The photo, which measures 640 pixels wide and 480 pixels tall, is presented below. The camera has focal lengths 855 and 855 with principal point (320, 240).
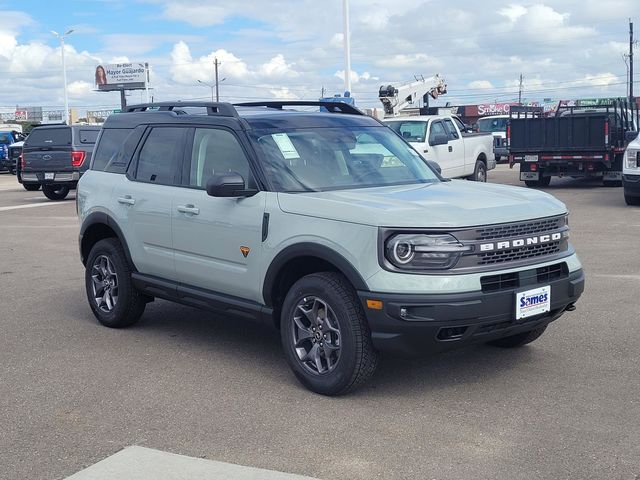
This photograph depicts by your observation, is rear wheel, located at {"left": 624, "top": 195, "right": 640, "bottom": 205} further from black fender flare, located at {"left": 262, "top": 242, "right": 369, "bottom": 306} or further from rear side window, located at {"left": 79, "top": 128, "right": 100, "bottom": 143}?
rear side window, located at {"left": 79, "top": 128, "right": 100, "bottom": 143}

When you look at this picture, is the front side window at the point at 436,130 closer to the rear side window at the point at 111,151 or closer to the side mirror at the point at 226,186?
the rear side window at the point at 111,151

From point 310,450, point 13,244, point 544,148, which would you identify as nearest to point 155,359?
point 310,450

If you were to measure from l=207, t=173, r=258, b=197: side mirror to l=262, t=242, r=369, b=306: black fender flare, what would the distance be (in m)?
0.55

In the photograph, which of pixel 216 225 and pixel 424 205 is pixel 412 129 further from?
pixel 424 205

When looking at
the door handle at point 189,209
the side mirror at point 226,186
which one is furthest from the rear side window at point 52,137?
the side mirror at point 226,186

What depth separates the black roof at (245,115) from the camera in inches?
247

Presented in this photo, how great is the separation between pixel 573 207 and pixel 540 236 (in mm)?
11672

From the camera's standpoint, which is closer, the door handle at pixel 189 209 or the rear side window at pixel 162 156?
the door handle at pixel 189 209

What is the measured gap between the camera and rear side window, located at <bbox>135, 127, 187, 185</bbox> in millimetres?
6680

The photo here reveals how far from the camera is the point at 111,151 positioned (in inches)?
298

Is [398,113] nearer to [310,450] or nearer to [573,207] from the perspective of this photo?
[573,207]

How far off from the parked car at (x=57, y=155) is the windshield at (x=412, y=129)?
7.63 m

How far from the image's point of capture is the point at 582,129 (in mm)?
19766

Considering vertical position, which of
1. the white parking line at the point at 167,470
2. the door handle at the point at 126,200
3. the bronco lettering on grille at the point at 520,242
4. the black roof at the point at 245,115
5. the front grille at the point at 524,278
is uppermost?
the black roof at the point at 245,115
